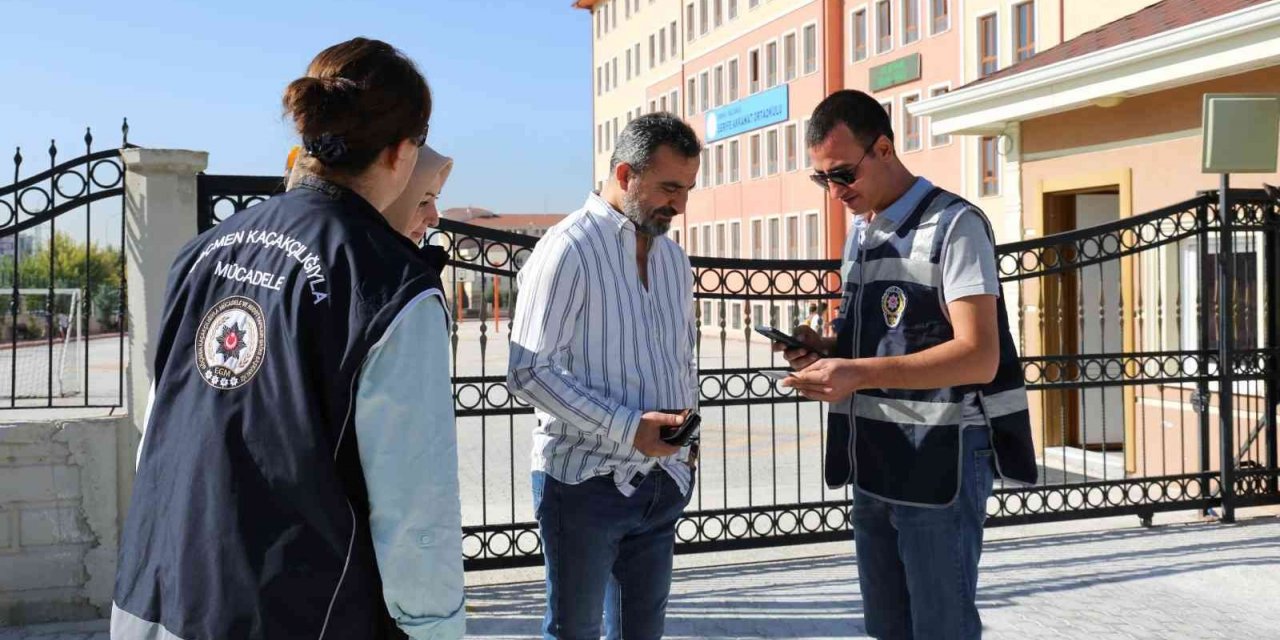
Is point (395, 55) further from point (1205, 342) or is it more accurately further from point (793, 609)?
Result: point (1205, 342)

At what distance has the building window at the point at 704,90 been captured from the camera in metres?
47.6

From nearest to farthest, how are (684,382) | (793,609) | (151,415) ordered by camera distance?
(151,415)
(684,382)
(793,609)

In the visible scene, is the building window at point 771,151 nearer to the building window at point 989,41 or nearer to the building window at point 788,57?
the building window at point 788,57

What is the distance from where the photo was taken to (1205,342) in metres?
8.02

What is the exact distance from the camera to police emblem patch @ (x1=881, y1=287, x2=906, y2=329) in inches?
129

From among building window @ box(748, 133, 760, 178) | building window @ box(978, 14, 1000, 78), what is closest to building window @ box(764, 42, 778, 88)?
building window @ box(748, 133, 760, 178)

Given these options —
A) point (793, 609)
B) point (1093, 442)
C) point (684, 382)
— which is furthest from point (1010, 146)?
point (684, 382)

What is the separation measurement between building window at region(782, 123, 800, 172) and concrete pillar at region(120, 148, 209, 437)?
3539cm

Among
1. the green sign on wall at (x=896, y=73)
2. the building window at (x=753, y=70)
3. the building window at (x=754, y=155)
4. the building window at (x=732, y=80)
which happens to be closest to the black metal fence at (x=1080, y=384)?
the green sign on wall at (x=896, y=73)

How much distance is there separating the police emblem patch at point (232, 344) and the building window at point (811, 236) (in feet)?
120

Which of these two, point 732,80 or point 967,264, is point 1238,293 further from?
point 732,80

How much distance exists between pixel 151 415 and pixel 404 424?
517 mm

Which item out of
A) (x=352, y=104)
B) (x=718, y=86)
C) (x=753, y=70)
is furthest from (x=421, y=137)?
(x=718, y=86)

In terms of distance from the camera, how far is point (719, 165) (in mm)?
47438
